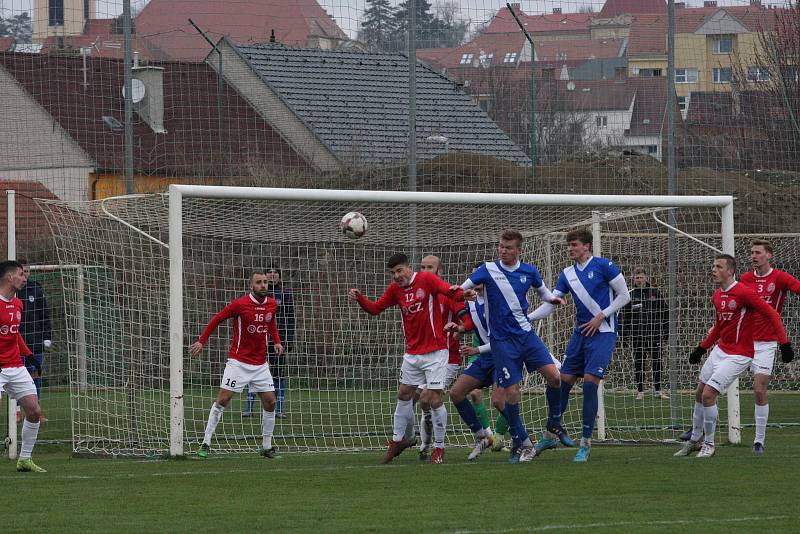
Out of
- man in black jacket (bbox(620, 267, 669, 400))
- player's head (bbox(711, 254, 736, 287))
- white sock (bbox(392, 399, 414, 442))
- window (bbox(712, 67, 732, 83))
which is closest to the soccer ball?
white sock (bbox(392, 399, 414, 442))

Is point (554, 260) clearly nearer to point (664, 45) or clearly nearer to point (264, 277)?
point (664, 45)

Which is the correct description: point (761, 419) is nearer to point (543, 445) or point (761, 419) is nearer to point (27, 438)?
point (543, 445)

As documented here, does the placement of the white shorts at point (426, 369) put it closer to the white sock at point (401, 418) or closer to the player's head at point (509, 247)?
the white sock at point (401, 418)

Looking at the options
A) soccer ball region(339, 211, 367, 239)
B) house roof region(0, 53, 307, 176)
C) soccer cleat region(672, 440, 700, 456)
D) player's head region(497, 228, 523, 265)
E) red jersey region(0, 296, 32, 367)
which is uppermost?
house roof region(0, 53, 307, 176)

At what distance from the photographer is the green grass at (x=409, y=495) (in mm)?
7715

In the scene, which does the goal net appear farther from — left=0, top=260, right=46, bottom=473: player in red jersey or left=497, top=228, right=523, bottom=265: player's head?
left=497, top=228, right=523, bottom=265: player's head

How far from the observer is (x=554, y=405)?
1180 cm

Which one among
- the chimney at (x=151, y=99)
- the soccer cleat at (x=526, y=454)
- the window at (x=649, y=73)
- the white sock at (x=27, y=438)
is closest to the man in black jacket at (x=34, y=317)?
the chimney at (x=151, y=99)

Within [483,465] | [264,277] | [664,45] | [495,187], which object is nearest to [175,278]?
[264,277]

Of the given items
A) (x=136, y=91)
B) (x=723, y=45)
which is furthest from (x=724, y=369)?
(x=136, y=91)

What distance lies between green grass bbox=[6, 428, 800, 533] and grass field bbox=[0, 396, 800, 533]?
12 mm

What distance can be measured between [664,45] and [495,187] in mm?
3186

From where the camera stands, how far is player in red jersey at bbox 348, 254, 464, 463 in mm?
11664

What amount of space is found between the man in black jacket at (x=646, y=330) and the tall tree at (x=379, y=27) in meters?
4.73
